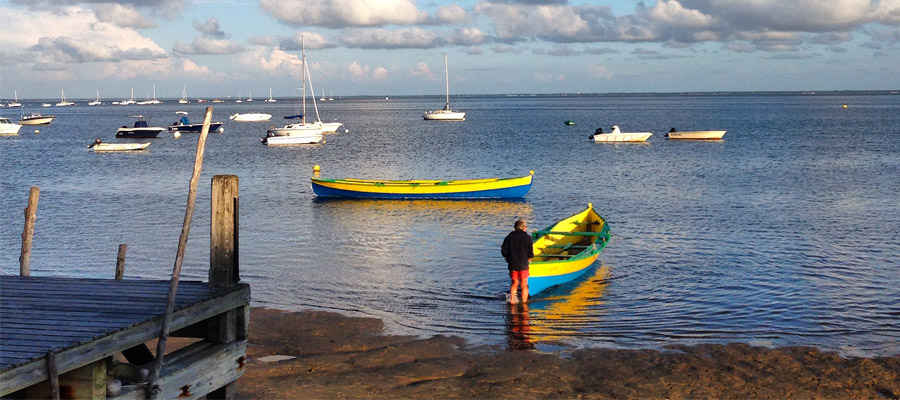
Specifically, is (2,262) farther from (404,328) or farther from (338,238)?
(404,328)

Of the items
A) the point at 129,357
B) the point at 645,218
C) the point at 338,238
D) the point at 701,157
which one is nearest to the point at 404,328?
the point at 129,357

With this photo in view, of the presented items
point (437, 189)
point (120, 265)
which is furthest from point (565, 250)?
point (437, 189)

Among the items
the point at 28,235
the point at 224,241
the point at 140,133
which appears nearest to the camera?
the point at 224,241

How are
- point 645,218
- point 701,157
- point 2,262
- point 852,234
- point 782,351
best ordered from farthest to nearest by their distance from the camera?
1. point 701,157
2. point 645,218
3. point 852,234
4. point 2,262
5. point 782,351

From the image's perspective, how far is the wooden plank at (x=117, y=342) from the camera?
6883 millimetres

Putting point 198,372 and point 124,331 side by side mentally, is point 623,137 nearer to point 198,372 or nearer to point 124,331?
point 198,372

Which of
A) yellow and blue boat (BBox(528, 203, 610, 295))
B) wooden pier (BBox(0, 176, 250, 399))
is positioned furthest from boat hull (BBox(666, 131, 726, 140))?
wooden pier (BBox(0, 176, 250, 399))

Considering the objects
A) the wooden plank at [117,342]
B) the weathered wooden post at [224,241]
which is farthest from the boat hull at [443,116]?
the wooden plank at [117,342]

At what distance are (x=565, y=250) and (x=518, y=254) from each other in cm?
451

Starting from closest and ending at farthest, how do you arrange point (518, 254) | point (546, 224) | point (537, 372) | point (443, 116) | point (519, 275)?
point (537, 372) < point (518, 254) < point (519, 275) < point (546, 224) < point (443, 116)

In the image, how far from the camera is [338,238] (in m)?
26.5

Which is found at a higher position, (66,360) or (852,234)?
(66,360)

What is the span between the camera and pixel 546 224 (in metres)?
29.2

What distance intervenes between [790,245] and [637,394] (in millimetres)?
14676
